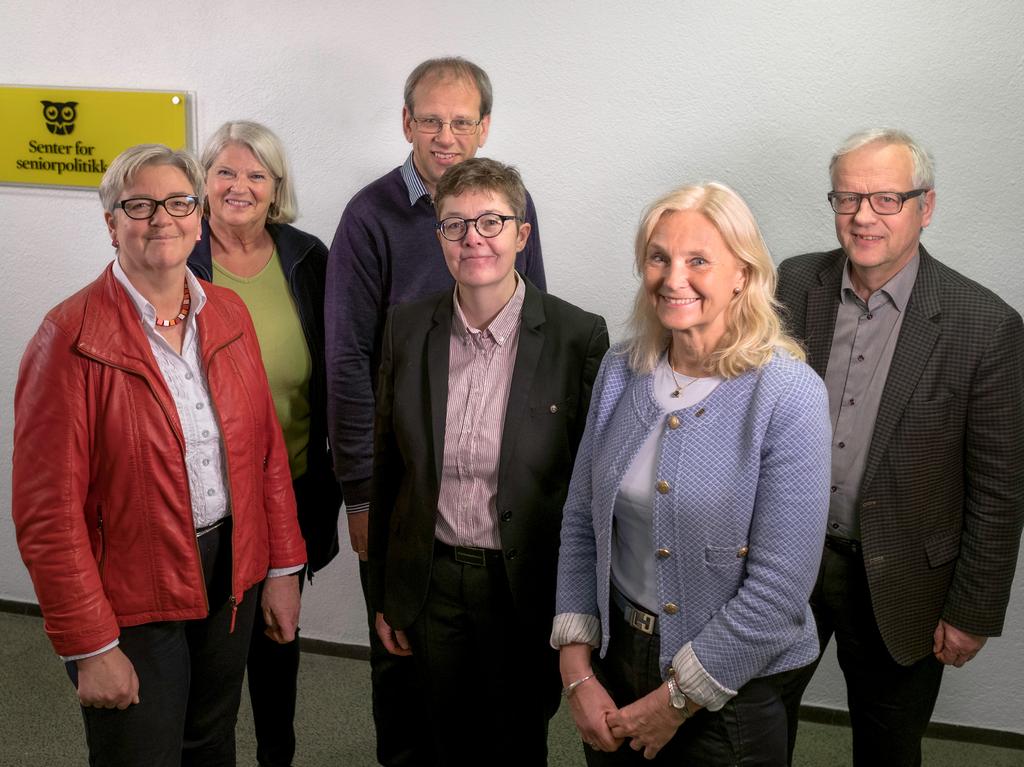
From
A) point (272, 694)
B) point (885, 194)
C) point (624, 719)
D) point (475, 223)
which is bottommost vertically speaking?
point (272, 694)

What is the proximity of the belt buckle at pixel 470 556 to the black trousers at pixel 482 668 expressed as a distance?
0.01m

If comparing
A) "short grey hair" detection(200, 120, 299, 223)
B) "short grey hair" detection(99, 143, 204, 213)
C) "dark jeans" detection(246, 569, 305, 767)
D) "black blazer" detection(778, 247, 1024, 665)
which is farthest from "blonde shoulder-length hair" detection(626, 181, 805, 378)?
"dark jeans" detection(246, 569, 305, 767)

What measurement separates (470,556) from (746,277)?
0.83 metres

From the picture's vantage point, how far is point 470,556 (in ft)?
6.79

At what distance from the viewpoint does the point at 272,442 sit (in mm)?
2188

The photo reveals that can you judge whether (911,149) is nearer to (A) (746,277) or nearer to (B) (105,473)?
(A) (746,277)

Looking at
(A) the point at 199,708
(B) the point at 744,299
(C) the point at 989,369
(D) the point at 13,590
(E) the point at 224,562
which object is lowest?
(D) the point at 13,590

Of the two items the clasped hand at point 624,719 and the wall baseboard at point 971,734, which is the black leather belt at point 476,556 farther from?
the wall baseboard at point 971,734

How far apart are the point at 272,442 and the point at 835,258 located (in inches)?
53.3

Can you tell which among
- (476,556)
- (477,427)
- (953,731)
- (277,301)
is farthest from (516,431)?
(953,731)

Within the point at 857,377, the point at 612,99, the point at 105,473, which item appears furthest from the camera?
the point at 612,99

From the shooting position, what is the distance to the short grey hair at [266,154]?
8.35 ft

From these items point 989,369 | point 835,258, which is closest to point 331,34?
point 835,258

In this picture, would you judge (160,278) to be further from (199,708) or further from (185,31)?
(185,31)
